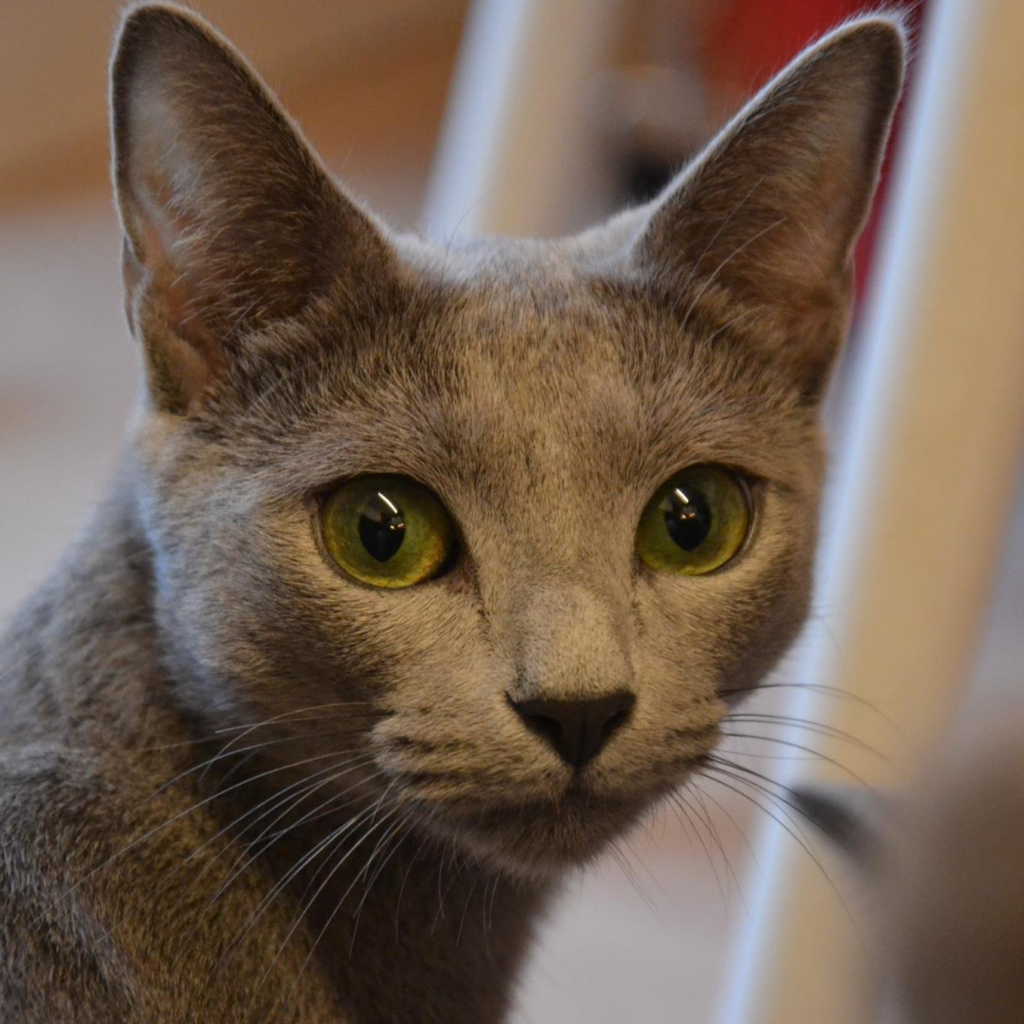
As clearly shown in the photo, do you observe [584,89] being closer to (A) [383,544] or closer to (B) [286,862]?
(A) [383,544]

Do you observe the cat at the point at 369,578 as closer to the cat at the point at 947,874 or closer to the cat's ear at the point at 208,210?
the cat's ear at the point at 208,210

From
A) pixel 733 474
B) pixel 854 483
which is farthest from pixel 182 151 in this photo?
pixel 854 483

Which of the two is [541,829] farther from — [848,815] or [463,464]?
[848,815]

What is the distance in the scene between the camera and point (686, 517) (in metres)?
0.96

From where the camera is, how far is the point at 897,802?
1.09 m

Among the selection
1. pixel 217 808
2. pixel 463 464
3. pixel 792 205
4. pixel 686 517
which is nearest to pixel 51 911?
pixel 217 808

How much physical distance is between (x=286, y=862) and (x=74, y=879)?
0.51 ft

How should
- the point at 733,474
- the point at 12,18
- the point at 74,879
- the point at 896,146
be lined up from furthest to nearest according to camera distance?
the point at 12,18 → the point at 896,146 → the point at 733,474 → the point at 74,879

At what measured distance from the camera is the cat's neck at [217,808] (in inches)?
36.3

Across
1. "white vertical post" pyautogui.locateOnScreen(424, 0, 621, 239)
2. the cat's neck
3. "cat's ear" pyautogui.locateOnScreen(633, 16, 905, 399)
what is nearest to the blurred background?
"white vertical post" pyautogui.locateOnScreen(424, 0, 621, 239)

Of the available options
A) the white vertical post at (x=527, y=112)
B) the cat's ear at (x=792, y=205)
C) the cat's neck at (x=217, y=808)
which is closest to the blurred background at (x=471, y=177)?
the white vertical post at (x=527, y=112)

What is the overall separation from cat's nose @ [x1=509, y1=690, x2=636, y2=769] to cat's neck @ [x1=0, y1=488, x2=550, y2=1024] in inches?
6.4

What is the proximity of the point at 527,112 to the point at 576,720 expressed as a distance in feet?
2.83

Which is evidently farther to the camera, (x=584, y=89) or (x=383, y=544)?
(x=584, y=89)
